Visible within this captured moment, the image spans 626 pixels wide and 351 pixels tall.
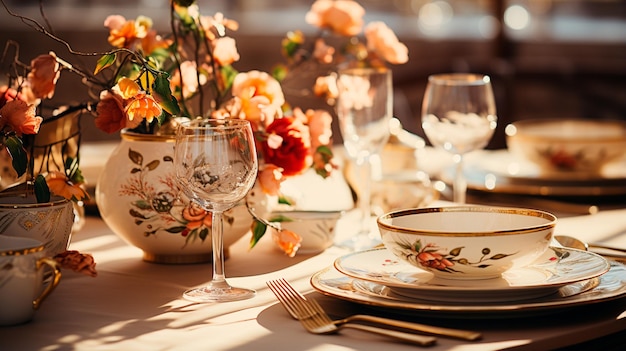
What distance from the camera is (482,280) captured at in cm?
102

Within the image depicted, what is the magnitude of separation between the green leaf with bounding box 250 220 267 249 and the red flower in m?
0.08

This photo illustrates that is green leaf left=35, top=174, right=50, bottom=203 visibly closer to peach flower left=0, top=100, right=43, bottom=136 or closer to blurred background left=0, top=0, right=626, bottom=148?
peach flower left=0, top=100, right=43, bottom=136

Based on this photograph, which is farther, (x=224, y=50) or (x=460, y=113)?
(x=460, y=113)

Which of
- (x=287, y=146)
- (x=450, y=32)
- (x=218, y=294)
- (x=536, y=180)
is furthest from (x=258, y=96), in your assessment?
(x=450, y=32)

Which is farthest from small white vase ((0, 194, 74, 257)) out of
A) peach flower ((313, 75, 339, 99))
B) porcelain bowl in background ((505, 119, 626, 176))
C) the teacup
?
porcelain bowl in background ((505, 119, 626, 176))

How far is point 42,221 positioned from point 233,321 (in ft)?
0.89

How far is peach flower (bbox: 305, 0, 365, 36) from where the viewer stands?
1.55 metres

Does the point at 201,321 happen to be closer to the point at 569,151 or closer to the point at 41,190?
the point at 41,190

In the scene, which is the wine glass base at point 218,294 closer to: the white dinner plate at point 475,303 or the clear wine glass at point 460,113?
the white dinner plate at point 475,303

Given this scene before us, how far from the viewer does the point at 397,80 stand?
3238 mm

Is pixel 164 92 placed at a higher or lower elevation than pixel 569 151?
higher

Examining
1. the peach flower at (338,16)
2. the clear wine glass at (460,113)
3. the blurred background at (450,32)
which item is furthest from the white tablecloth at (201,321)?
the blurred background at (450,32)

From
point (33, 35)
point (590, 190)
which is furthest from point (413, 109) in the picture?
point (590, 190)

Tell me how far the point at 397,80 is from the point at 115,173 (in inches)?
82.1
